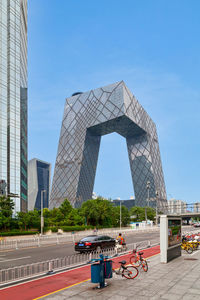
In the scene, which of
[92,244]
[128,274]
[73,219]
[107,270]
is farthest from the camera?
[73,219]

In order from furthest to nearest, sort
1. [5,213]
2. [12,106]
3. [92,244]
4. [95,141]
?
[95,141] < [12,106] < [5,213] < [92,244]

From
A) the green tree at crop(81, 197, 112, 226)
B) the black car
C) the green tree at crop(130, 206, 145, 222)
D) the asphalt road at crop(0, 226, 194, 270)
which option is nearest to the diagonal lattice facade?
the green tree at crop(130, 206, 145, 222)

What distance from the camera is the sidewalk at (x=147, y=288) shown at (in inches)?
403

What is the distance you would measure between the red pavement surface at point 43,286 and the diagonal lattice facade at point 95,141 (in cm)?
10290

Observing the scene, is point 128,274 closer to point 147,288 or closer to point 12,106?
point 147,288

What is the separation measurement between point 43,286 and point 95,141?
121099mm

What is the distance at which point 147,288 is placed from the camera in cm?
1126

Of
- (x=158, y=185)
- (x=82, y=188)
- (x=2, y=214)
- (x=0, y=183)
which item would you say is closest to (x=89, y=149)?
(x=82, y=188)

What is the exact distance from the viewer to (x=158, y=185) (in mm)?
135625

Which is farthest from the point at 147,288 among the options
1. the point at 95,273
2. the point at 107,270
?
the point at 95,273

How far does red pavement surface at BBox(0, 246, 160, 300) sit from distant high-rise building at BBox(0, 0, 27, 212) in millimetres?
57605

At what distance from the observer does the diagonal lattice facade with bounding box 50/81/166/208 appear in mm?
120562

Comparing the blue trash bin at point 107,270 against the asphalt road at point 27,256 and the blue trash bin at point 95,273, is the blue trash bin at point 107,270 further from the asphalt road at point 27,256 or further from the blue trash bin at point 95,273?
the asphalt road at point 27,256

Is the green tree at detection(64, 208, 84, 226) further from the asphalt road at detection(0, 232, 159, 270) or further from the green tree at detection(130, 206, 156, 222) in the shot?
the green tree at detection(130, 206, 156, 222)
